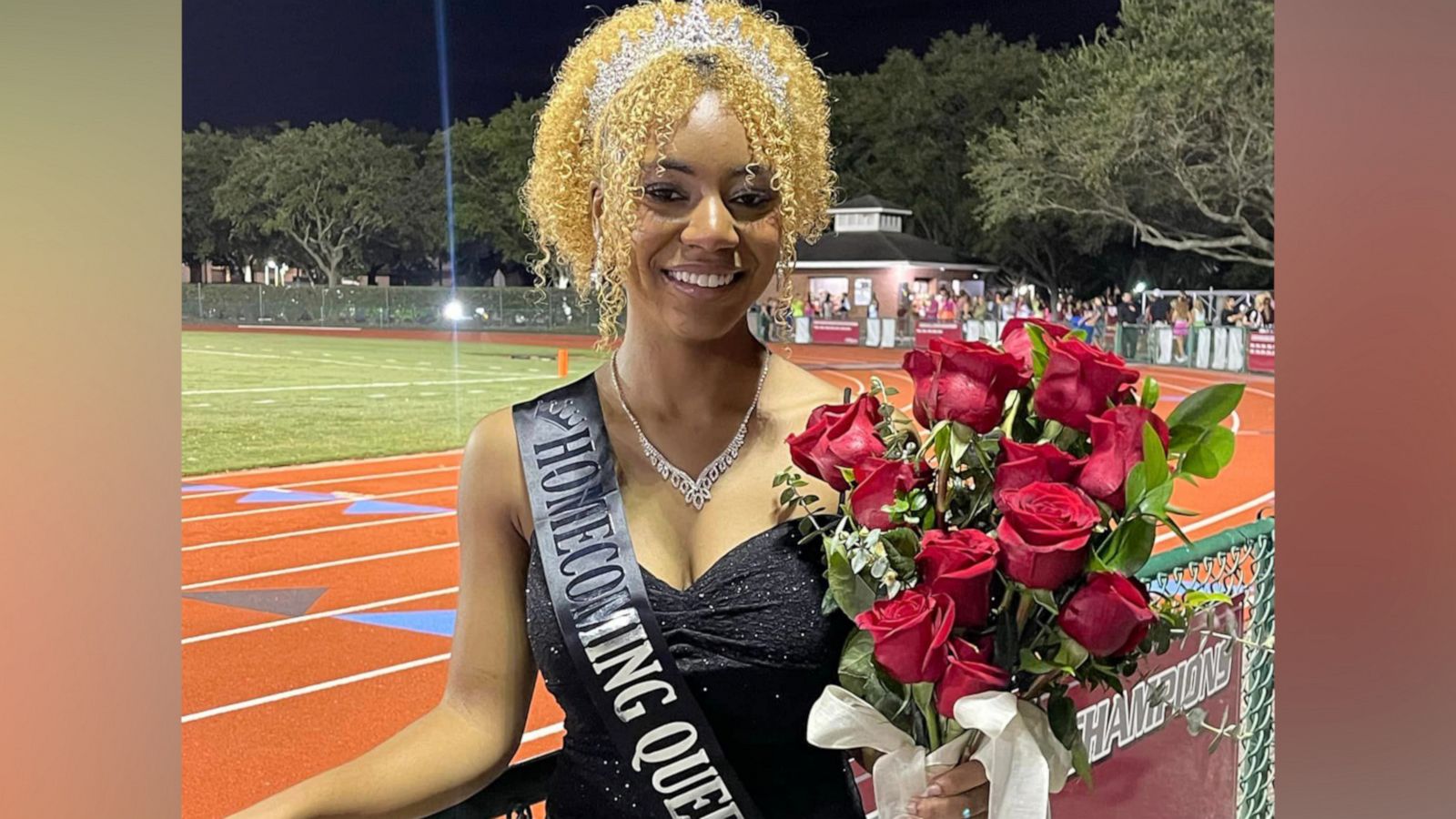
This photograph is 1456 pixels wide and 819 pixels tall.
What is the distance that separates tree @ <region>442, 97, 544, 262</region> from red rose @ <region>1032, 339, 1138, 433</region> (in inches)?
204

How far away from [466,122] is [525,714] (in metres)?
5.69

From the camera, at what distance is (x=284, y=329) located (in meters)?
7.70

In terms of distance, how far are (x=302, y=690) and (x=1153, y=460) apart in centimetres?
609

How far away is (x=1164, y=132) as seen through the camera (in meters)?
12.1

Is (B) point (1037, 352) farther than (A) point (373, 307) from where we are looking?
No

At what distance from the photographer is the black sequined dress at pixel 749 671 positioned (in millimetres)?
1217

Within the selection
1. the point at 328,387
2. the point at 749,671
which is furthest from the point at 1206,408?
the point at 328,387

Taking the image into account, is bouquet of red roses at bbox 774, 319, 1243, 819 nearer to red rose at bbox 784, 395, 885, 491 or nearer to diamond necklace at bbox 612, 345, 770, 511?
red rose at bbox 784, 395, 885, 491

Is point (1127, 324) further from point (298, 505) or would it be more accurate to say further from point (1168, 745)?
point (1168, 745)

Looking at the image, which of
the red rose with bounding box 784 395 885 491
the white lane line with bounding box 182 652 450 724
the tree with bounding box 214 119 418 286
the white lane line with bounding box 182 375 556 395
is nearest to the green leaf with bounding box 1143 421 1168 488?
the red rose with bounding box 784 395 885 491
